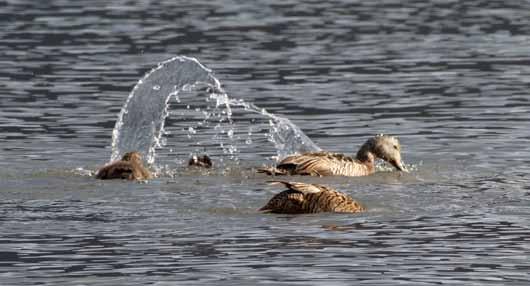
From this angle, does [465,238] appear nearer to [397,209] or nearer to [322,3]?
[397,209]

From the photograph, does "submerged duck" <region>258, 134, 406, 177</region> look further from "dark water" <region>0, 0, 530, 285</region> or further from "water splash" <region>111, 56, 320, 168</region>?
"water splash" <region>111, 56, 320, 168</region>

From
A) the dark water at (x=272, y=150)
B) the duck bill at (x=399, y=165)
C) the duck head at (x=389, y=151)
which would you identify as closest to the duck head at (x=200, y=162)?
the dark water at (x=272, y=150)

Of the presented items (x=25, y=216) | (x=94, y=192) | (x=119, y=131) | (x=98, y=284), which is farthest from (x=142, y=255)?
(x=119, y=131)

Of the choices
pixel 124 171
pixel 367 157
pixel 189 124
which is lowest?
pixel 189 124

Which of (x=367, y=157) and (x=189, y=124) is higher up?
(x=367, y=157)

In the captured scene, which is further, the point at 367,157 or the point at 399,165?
the point at 367,157

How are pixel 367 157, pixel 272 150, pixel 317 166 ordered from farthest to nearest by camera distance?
pixel 272 150, pixel 367 157, pixel 317 166

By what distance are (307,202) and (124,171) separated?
113 inches

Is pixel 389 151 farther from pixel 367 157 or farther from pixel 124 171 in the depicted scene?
pixel 124 171

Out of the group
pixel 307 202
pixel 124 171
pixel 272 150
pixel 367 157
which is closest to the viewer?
pixel 307 202

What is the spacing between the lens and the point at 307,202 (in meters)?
16.8

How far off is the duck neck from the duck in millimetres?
3730

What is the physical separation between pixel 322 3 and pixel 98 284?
31.0 meters

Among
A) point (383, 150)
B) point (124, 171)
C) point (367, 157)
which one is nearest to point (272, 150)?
point (367, 157)
